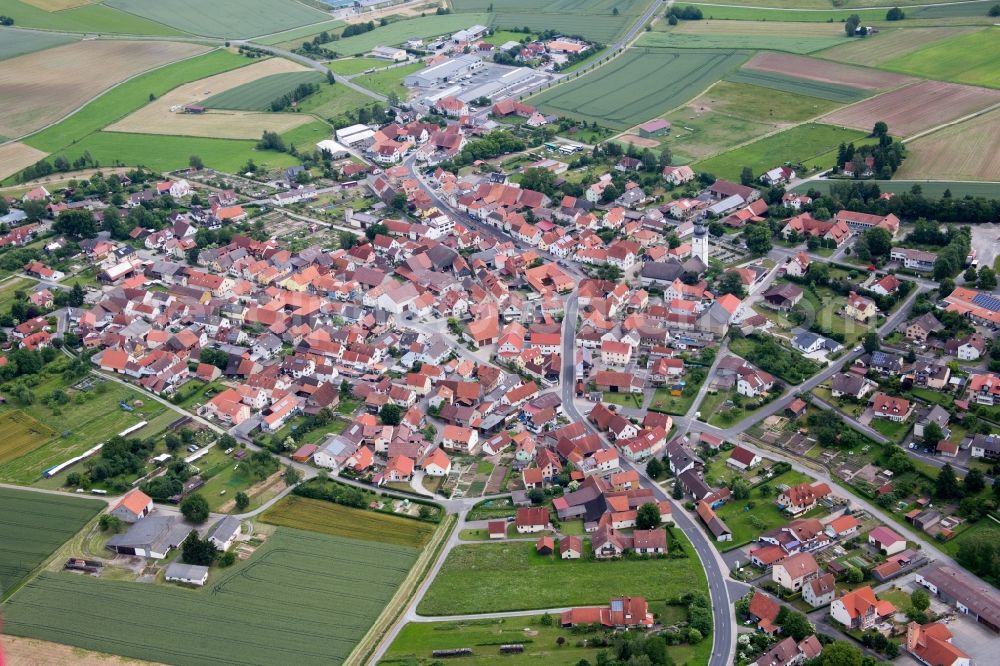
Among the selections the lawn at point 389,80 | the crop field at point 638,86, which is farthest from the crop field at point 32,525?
the lawn at point 389,80

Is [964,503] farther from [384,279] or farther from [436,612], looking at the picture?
[384,279]

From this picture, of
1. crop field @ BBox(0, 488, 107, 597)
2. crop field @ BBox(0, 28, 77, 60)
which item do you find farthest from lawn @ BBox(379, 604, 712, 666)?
crop field @ BBox(0, 28, 77, 60)

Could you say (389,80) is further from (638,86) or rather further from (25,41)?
(25,41)

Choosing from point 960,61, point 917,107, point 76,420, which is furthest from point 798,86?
point 76,420

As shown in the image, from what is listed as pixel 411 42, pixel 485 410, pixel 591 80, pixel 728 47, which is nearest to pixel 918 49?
pixel 728 47

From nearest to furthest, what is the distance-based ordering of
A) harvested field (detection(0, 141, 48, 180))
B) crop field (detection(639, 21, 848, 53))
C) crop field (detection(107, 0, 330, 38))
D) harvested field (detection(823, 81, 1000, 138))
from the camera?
harvested field (detection(823, 81, 1000, 138))
harvested field (detection(0, 141, 48, 180))
crop field (detection(639, 21, 848, 53))
crop field (detection(107, 0, 330, 38))

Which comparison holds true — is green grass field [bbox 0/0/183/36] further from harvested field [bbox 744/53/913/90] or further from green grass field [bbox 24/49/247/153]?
harvested field [bbox 744/53/913/90]
